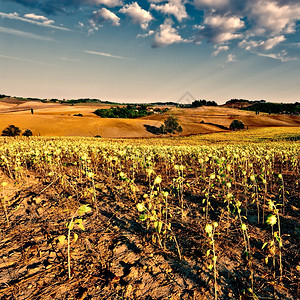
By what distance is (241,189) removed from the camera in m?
8.58

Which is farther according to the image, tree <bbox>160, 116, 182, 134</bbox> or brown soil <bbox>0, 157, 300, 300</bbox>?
tree <bbox>160, 116, 182, 134</bbox>

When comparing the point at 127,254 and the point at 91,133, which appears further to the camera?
the point at 91,133

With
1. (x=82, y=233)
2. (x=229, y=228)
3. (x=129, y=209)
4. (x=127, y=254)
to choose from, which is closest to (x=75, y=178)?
(x=129, y=209)

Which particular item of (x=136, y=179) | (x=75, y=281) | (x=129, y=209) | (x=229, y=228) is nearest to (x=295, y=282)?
(x=229, y=228)

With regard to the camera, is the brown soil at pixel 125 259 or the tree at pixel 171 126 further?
the tree at pixel 171 126

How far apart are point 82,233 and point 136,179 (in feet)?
17.0

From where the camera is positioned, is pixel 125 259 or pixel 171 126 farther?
pixel 171 126

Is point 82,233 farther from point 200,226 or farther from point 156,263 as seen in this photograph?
point 200,226

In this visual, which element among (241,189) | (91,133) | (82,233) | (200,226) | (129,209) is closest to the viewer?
(82,233)

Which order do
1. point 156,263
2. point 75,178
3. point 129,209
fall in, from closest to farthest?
1. point 156,263
2. point 129,209
3. point 75,178

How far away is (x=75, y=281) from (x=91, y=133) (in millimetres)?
74798

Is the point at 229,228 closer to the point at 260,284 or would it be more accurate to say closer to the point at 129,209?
the point at 260,284

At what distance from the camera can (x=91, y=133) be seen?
74.9 meters

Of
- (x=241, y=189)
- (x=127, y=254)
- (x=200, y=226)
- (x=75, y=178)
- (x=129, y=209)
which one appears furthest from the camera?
(x=75, y=178)
